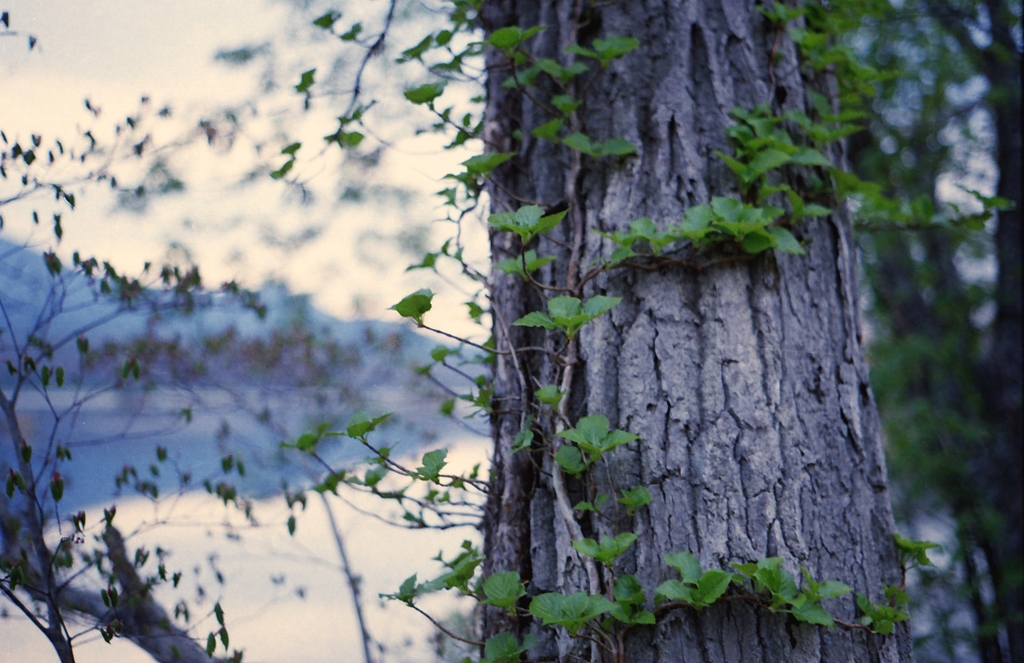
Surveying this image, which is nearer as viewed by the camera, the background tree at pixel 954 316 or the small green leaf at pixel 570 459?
the small green leaf at pixel 570 459

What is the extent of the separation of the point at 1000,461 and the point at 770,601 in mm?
3157

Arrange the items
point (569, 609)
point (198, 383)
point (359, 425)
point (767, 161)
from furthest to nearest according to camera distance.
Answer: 1. point (198, 383)
2. point (767, 161)
3. point (359, 425)
4. point (569, 609)

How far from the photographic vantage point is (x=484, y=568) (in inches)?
42.9

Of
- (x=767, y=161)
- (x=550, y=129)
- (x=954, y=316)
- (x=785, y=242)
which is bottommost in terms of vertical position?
(x=785, y=242)

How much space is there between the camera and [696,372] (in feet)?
3.23

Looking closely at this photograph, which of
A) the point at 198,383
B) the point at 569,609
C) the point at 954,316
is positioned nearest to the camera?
the point at 569,609

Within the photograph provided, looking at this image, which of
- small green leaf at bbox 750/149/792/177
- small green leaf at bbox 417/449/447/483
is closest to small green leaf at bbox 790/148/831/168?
small green leaf at bbox 750/149/792/177

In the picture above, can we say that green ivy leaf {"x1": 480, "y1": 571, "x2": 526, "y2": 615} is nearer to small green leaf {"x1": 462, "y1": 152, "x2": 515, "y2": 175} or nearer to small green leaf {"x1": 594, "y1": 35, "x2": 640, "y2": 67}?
small green leaf {"x1": 462, "y1": 152, "x2": 515, "y2": 175}

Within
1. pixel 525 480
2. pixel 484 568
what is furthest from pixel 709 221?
pixel 484 568

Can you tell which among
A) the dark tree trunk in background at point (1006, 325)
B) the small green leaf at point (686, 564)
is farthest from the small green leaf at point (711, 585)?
the dark tree trunk in background at point (1006, 325)

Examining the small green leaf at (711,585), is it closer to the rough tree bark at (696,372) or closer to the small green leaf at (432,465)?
the rough tree bark at (696,372)

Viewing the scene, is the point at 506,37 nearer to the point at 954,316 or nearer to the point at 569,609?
the point at 569,609

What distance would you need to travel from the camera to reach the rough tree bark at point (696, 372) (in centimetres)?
92

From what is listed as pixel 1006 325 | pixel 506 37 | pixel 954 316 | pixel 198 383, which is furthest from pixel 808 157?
pixel 954 316
